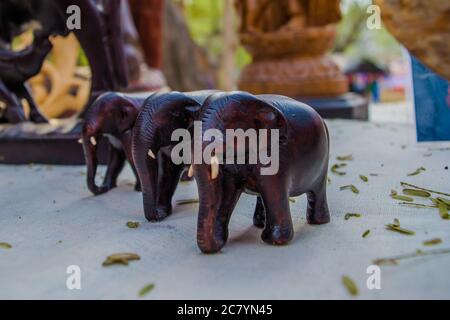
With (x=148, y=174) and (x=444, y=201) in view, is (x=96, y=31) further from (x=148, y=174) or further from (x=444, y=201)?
(x=444, y=201)

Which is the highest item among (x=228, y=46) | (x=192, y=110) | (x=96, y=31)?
(x=96, y=31)

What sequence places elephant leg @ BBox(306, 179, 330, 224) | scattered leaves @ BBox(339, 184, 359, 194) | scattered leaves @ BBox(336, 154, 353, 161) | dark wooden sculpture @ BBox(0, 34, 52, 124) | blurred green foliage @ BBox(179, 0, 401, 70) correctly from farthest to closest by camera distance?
blurred green foliage @ BBox(179, 0, 401, 70) → dark wooden sculpture @ BBox(0, 34, 52, 124) → scattered leaves @ BBox(336, 154, 353, 161) → scattered leaves @ BBox(339, 184, 359, 194) → elephant leg @ BBox(306, 179, 330, 224)

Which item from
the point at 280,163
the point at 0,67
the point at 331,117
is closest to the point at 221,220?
the point at 280,163

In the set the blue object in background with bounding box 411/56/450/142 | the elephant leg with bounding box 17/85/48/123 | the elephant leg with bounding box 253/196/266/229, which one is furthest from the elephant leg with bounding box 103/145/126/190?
the blue object in background with bounding box 411/56/450/142

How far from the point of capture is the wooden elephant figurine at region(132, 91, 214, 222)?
4.94ft

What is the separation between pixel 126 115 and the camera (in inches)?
70.6

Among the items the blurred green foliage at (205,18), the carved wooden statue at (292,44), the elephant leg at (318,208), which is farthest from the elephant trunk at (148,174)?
the blurred green foliage at (205,18)

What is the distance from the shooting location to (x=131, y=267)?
3.86ft

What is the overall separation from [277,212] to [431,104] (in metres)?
1.68

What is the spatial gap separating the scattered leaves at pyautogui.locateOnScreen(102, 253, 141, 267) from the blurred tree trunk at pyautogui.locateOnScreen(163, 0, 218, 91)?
694 cm

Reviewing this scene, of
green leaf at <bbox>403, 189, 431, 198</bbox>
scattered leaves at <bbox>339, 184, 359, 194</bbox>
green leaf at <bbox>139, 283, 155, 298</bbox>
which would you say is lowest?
scattered leaves at <bbox>339, 184, 359, 194</bbox>

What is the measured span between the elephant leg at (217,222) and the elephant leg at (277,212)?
9cm

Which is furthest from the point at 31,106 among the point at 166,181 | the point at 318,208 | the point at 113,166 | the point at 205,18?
the point at 205,18

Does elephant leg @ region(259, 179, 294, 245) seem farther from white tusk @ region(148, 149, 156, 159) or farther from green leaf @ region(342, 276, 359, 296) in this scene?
white tusk @ region(148, 149, 156, 159)
